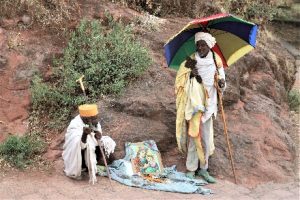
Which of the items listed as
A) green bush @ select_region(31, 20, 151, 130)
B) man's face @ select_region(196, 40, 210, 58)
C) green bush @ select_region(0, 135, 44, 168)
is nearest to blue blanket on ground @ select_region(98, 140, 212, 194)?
green bush @ select_region(0, 135, 44, 168)

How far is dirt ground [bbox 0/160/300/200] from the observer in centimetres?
597

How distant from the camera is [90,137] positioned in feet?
20.9

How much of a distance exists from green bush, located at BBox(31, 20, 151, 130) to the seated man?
1.00 meters

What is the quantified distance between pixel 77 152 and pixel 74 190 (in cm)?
47

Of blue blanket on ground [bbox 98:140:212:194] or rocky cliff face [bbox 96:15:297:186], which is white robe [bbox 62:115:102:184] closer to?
blue blanket on ground [bbox 98:140:212:194]

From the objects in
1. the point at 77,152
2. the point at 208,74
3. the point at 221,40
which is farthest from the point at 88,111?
the point at 221,40

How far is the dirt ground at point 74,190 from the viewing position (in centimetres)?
597

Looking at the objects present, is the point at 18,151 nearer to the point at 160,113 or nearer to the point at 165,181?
the point at 165,181

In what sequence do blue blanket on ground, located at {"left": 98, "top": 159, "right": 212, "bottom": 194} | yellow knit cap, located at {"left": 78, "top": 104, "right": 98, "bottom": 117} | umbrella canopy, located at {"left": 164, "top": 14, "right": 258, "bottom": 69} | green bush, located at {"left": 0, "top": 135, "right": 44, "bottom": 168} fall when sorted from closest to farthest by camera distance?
yellow knit cap, located at {"left": 78, "top": 104, "right": 98, "bottom": 117}
blue blanket on ground, located at {"left": 98, "top": 159, "right": 212, "bottom": 194}
green bush, located at {"left": 0, "top": 135, "right": 44, "bottom": 168}
umbrella canopy, located at {"left": 164, "top": 14, "right": 258, "bottom": 69}

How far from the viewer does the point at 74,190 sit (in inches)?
240

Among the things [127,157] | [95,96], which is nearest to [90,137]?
[127,157]

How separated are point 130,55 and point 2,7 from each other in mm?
2232

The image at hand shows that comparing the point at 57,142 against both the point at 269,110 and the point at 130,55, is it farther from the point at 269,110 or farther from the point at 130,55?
the point at 269,110

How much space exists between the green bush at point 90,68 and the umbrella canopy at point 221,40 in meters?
1.00
